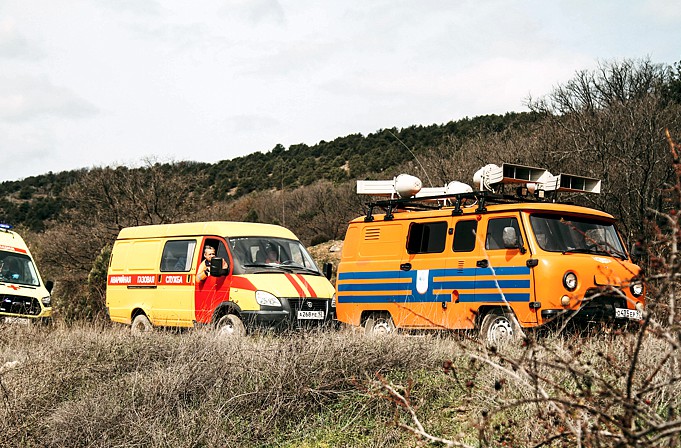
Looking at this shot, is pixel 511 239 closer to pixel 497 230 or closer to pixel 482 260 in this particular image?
pixel 497 230

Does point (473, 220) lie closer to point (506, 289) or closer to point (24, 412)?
point (506, 289)

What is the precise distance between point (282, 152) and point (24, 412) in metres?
72.7

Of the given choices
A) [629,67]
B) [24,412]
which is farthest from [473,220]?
[629,67]

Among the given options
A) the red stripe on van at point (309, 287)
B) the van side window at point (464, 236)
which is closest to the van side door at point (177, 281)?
the red stripe on van at point (309, 287)

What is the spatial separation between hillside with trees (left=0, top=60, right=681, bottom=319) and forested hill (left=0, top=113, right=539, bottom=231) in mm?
411

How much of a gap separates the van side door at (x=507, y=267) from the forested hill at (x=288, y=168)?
1741 inches

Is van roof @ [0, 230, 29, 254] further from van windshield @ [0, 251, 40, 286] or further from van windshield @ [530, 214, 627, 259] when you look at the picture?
van windshield @ [530, 214, 627, 259]

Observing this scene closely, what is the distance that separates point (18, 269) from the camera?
17.1 m

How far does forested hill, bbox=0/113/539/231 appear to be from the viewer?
61.0 meters

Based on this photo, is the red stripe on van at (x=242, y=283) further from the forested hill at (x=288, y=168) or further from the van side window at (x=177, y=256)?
the forested hill at (x=288, y=168)

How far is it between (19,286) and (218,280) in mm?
4848

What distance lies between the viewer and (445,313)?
12344 mm

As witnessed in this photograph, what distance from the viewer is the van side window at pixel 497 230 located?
11.7m

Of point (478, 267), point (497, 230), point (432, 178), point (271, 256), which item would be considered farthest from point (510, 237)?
point (432, 178)
